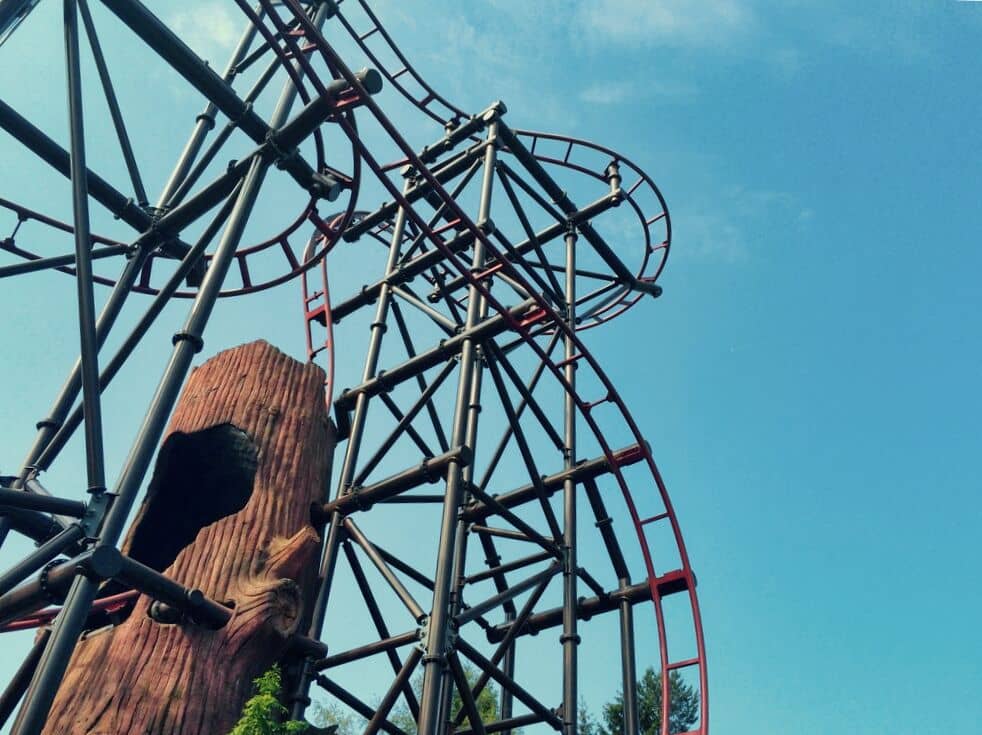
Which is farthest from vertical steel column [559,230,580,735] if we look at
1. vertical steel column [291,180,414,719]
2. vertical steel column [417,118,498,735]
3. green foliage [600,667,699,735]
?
green foliage [600,667,699,735]

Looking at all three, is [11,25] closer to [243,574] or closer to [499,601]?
[243,574]

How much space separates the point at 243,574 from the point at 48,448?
1241mm

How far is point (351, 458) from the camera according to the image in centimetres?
720

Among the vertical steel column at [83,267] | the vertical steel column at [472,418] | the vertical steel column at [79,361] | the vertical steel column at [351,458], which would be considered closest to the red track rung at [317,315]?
the vertical steel column at [351,458]

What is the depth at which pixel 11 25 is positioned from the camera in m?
4.28

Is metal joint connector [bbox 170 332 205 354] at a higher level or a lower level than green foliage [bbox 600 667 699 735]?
lower

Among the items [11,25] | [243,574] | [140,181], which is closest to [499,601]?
[243,574]

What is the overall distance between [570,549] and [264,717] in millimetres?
3512

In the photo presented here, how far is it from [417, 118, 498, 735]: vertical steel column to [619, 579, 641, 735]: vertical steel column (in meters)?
1.84

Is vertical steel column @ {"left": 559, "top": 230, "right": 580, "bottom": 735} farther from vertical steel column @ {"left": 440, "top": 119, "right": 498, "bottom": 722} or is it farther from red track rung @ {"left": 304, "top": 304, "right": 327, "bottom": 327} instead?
red track rung @ {"left": 304, "top": 304, "right": 327, "bottom": 327}

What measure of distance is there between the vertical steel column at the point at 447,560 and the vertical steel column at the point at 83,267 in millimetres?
2465

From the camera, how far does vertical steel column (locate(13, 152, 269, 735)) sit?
10.1 feet

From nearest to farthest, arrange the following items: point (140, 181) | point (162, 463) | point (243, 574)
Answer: point (243, 574)
point (140, 181)
point (162, 463)

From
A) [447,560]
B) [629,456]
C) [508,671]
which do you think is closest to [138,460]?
[447,560]
